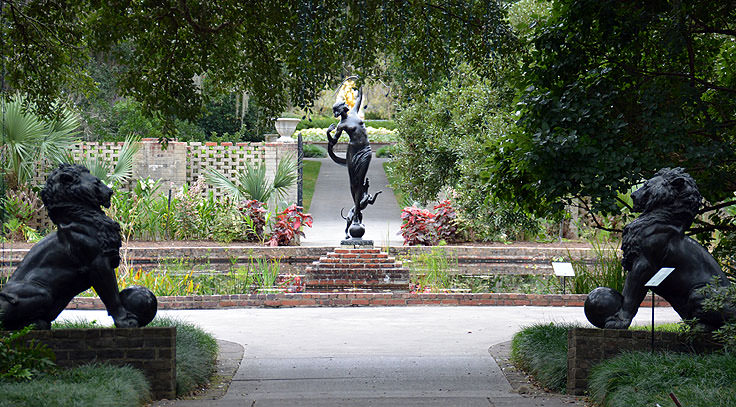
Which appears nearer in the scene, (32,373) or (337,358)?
(32,373)

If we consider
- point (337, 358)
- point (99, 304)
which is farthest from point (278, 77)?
point (99, 304)

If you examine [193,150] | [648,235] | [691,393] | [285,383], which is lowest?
[285,383]

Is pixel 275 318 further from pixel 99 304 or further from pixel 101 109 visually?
pixel 101 109

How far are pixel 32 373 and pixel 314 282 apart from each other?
781 cm

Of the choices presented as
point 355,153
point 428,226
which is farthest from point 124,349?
point 428,226

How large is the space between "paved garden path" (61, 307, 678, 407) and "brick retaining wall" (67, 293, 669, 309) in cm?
22

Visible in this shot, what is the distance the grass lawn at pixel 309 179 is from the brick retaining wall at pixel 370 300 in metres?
14.3

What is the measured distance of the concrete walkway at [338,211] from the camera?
21047 mm

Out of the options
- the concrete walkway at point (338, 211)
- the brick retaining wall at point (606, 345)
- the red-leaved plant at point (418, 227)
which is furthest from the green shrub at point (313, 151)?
the brick retaining wall at point (606, 345)

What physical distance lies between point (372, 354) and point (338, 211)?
58.7 ft

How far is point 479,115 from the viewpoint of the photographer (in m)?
19.1

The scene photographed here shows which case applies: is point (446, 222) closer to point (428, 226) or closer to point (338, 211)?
point (428, 226)

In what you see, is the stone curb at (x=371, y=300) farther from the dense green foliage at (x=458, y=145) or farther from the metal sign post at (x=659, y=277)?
the metal sign post at (x=659, y=277)

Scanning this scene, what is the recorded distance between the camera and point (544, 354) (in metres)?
7.04
